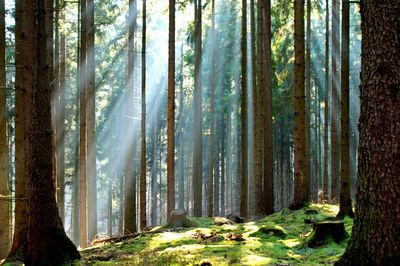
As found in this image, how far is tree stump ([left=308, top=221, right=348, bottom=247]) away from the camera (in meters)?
7.11

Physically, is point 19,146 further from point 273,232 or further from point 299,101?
point 299,101

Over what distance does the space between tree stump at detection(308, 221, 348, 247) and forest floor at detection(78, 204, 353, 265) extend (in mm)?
108

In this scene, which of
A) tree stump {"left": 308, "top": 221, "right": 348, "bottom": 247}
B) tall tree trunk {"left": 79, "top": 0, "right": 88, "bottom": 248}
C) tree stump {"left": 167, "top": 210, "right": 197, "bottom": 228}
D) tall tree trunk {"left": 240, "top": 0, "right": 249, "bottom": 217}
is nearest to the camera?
tree stump {"left": 308, "top": 221, "right": 348, "bottom": 247}

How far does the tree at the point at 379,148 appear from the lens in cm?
A: 425

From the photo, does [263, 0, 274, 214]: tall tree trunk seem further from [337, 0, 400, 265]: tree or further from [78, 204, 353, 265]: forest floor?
[337, 0, 400, 265]: tree

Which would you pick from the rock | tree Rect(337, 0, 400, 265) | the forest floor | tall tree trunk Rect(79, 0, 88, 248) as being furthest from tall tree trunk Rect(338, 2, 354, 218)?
tall tree trunk Rect(79, 0, 88, 248)

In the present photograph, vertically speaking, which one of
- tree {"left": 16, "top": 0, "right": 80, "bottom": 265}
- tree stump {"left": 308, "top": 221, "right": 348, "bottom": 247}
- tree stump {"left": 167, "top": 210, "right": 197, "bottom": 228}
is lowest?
tree stump {"left": 167, "top": 210, "right": 197, "bottom": 228}

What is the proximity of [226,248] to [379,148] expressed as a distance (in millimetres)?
3486

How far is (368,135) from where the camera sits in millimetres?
4445

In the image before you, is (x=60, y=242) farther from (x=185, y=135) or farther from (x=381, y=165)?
(x=185, y=135)

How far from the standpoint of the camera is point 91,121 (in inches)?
631

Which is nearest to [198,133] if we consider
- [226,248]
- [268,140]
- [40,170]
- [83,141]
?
[268,140]

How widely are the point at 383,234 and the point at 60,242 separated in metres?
4.64

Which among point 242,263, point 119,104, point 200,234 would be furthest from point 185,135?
point 242,263
